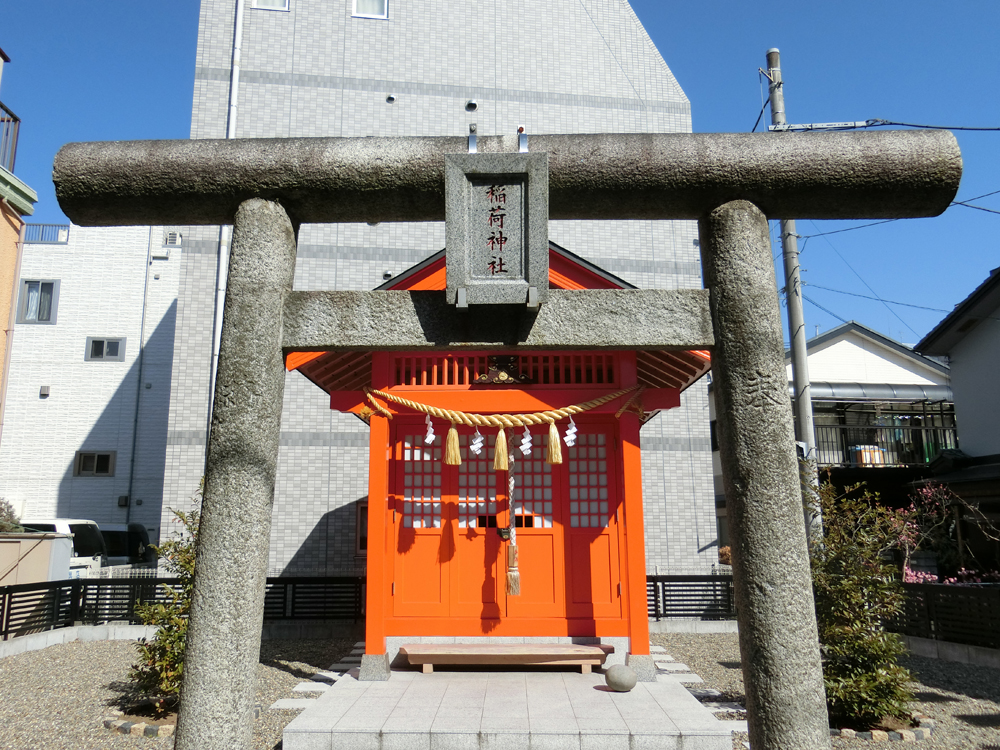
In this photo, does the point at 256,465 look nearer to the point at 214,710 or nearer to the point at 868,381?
the point at 214,710

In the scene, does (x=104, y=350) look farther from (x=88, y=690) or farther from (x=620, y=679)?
(x=620, y=679)

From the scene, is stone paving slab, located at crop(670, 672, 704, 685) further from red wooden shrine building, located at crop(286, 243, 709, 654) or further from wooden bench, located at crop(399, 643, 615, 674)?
wooden bench, located at crop(399, 643, 615, 674)

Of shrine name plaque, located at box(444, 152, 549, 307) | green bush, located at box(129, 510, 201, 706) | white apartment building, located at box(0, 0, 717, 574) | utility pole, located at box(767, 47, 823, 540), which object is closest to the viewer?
shrine name plaque, located at box(444, 152, 549, 307)

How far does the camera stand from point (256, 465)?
382 centimetres

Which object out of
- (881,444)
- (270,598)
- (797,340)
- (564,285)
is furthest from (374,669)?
(881,444)

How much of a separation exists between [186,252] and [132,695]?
908 centimetres

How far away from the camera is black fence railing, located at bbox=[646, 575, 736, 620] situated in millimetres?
12578

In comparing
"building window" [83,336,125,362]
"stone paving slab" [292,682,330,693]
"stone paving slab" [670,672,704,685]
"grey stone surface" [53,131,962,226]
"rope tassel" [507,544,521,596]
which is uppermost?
"building window" [83,336,125,362]

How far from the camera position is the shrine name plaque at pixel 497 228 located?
3.93m

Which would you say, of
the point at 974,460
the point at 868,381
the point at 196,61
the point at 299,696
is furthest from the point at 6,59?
the point at 868,381

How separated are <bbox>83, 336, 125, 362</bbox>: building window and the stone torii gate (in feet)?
67.9

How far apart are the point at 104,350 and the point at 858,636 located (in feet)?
75.4

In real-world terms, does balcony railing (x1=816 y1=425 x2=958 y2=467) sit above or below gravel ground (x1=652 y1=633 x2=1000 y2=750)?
above

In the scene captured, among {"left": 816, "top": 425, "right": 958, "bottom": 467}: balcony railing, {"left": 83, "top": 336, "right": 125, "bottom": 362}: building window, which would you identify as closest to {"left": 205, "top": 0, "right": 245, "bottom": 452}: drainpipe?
{"left": 83, "top": 336, "right": 125, "bottom": 362}: building window
